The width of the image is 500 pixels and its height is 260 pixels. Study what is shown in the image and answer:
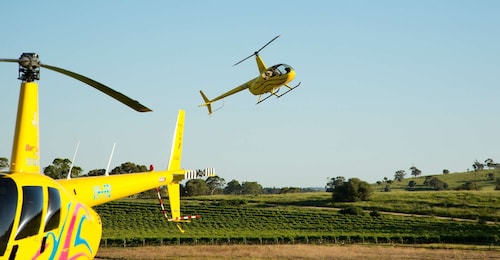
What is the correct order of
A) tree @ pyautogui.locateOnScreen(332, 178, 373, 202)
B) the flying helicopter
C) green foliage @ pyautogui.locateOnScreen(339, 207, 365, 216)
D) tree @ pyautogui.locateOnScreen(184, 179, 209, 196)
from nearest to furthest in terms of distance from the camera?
the flying helicopter < green foliage @ pyautogui.locateOnScreen(339, 207, 365, 216) < tree @ pyautogui.locateOnScreen(332, 178, 373, 202) < tree @ pyautogui.locateOnScreen(184, 179, 209, 196)

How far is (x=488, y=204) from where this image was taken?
270 ft

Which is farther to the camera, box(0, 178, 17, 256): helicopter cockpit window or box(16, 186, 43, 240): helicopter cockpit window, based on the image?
box(16, 186, 43, 240): helicopter cockpit window

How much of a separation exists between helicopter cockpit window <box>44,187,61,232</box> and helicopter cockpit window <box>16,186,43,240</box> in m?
0.29

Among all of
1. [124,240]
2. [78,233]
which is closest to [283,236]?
[124,240]

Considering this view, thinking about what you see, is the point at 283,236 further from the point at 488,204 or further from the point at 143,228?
the point at 488,204

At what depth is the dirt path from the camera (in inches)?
1725

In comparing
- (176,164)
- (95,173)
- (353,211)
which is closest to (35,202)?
(176,164)

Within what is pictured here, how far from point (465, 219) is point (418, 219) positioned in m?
6.58

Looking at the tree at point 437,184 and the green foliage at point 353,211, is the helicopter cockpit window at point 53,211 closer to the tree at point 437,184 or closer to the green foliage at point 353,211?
the green foliage at point 353,211

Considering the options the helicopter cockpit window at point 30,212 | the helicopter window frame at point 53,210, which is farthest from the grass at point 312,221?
the helicopter cockpit window at point 30,212

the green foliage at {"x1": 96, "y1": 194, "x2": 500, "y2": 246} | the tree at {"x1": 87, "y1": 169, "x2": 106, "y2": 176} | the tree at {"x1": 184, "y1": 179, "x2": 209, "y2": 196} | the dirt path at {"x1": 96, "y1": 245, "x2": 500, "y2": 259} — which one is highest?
the tree at {"x1": 87, "y1": 169, "x2": 106, "y2": 176}

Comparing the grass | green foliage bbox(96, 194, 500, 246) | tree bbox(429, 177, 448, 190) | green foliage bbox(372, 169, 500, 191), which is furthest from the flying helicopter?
green foliage bbox(372, 169, 500, 191)

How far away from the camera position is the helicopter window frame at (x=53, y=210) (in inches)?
410

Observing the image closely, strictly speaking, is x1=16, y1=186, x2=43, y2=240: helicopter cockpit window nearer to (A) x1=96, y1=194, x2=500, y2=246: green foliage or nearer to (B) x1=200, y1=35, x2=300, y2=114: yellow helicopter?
(B) x1=200, y1=35, x2=300, y2=114: yellow helicopter
